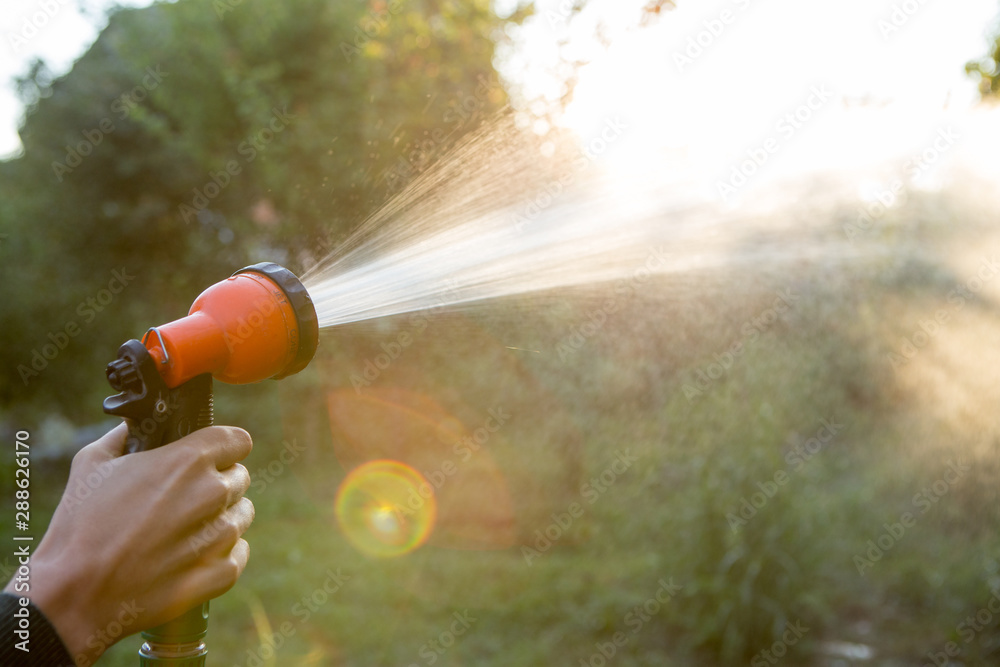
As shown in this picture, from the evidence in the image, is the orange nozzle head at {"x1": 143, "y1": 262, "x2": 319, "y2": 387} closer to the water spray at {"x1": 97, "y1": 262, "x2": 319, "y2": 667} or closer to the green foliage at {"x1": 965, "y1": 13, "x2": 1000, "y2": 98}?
the water spray at {"x1": 97, "y1": 262, "x2": 319, "y2": 667}

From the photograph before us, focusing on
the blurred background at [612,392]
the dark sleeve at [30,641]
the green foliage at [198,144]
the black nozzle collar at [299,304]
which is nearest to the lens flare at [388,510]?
the blurred background at [612,392]

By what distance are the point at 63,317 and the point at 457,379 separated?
486 cm

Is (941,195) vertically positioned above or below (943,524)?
above

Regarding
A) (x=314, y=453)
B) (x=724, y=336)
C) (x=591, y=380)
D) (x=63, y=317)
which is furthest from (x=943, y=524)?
(x=63, y=317)

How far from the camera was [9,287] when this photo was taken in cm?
736

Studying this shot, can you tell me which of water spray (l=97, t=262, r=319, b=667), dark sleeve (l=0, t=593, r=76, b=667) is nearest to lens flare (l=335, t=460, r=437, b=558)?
water spray (l=97, t=262, r=319, b=667)

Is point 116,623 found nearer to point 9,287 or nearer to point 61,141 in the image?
point 9,287

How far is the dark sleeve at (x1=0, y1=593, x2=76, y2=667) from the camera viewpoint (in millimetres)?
987

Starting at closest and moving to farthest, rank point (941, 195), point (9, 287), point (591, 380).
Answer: point (941, 195)
point (591, 380)
point (9, 287)

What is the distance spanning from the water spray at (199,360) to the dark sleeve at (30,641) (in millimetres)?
255

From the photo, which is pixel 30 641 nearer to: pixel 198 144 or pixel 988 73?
pixel 988 73

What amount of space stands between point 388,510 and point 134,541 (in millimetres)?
5433

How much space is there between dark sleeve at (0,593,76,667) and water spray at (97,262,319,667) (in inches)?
10.0

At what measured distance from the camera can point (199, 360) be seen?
4.04ft
